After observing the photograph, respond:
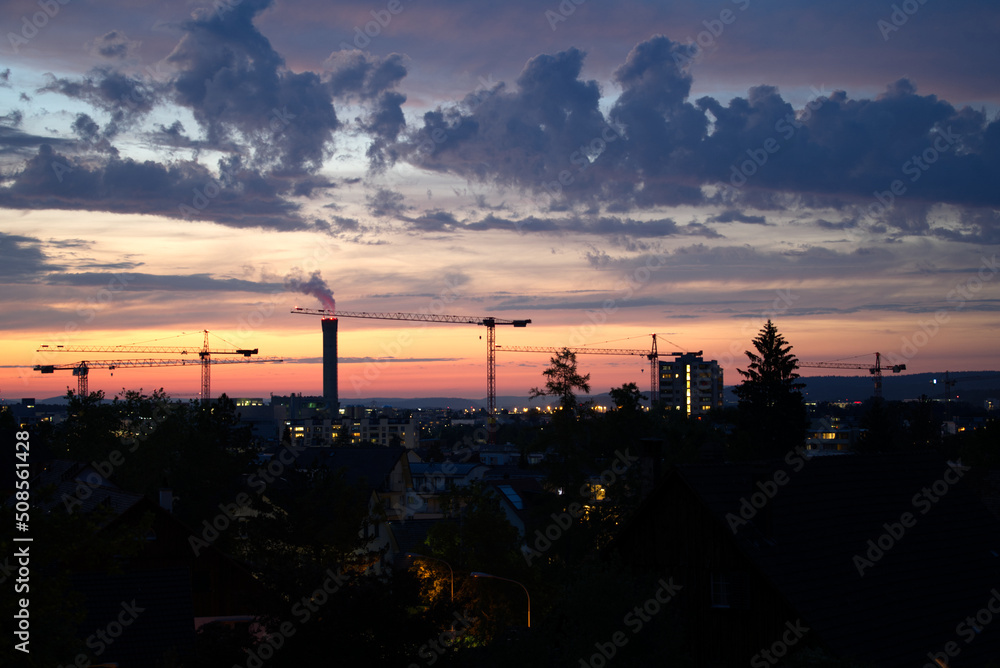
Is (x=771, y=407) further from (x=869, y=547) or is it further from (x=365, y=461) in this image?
(x=869, y=547)

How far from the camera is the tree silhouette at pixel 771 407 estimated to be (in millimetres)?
83562

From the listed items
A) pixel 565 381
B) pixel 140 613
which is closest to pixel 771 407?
pixel 565 381

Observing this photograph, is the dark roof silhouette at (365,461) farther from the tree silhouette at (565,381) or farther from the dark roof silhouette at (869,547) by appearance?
the dark roof silhouette at (869,547)

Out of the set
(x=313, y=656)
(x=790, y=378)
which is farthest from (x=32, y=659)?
(x=790, y=378)

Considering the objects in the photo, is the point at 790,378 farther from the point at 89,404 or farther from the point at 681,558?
the point at 89,404

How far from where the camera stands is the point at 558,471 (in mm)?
58562

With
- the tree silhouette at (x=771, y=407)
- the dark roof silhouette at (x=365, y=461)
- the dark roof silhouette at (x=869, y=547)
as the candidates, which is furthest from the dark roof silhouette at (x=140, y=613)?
the tree silhouette at (x=771, y=407)

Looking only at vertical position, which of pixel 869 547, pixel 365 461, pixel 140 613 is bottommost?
pixel 365 461

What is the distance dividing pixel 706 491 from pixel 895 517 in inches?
297

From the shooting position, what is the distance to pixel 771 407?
8494 cm

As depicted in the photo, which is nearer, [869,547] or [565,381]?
[869,547]

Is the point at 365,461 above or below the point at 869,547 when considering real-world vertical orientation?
below

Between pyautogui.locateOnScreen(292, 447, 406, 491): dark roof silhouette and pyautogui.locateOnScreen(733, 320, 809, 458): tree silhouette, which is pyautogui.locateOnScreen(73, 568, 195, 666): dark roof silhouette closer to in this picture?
pyautogui.locateOnScreen(292, 447, 406, 491): dark roof silhouette

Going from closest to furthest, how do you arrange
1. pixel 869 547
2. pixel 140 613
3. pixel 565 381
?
pixel 140 613
pixel 869 547
pixel 565 381
